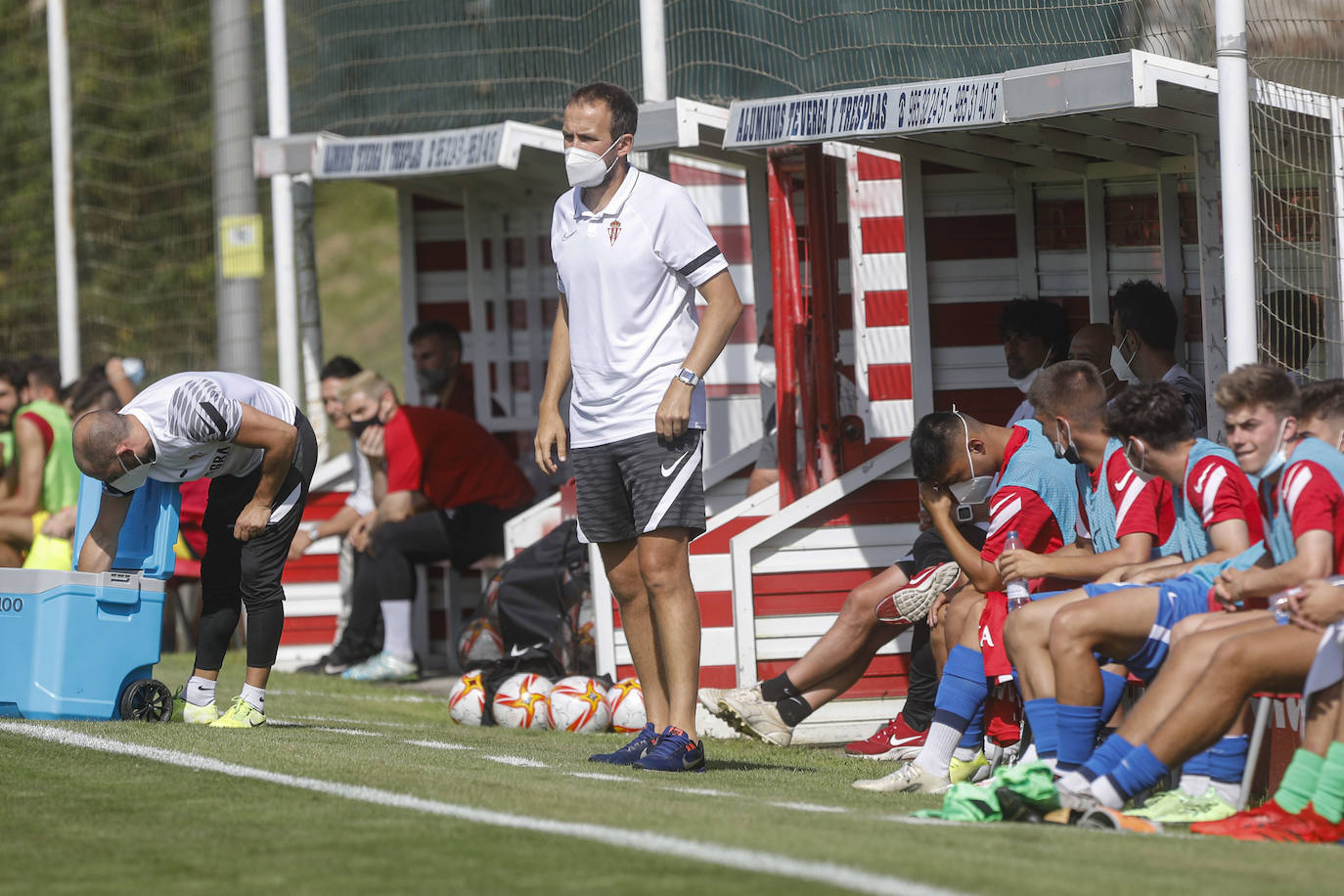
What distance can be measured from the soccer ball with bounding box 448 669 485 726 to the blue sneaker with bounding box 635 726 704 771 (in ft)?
8.20

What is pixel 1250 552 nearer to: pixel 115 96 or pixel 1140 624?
pixel 1140 624

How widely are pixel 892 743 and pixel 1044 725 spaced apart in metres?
2.10

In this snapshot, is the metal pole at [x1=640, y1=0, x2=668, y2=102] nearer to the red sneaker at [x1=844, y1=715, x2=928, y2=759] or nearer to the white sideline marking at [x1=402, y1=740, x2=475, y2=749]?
the red sneaker at [x1=844, y1=715, x2=928, y2=759]

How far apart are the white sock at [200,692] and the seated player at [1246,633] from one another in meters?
3.67

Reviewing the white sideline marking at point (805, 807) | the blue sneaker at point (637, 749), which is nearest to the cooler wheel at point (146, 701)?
the blue sneaker at point (637, 749)

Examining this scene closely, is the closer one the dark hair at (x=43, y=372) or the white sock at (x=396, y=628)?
the white sock at (x=396, y=628)

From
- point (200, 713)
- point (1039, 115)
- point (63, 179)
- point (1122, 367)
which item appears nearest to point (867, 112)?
point (1039, 115)

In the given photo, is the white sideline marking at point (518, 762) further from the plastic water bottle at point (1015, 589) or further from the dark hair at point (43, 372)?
the dark hair at point (43, 372)

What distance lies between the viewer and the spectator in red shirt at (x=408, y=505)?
1095 centimetres

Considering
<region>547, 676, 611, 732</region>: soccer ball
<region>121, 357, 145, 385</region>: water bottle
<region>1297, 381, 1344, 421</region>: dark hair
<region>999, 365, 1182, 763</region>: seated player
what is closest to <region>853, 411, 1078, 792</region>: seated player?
<region>999, 365, 1182, 763</region>: seated player

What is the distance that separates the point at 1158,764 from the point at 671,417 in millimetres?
1838

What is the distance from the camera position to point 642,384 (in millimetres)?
6125

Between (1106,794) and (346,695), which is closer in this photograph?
(1106,794)

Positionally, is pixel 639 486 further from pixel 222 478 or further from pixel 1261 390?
pixel 222 478
